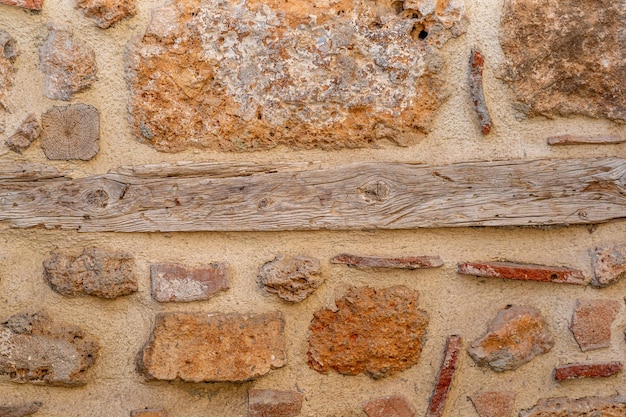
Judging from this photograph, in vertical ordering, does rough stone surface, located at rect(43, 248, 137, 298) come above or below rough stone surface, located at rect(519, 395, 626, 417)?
above

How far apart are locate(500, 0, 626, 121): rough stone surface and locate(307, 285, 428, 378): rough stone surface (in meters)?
0.56

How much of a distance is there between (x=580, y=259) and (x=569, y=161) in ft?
0.78

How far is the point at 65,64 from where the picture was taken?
173 cm

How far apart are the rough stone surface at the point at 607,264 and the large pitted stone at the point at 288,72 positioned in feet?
1.71

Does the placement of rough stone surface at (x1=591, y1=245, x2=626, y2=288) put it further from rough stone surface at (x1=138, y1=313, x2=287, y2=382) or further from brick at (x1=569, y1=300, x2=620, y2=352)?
rough stone surface at (x1=138, y1=313, x2=287, y2=382)

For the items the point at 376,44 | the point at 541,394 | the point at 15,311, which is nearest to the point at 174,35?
the point at 376,44

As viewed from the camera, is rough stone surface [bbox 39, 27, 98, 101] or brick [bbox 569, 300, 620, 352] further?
brick [bbox 569, 300, 620, 352]

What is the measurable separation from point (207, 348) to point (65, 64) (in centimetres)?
72

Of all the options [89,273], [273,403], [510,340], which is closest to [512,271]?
[510,340]

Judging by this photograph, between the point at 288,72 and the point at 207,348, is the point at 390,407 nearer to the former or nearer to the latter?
the point at 207,348

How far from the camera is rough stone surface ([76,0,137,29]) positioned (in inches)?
67.6

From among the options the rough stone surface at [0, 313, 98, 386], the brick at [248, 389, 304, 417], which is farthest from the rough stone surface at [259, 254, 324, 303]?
the rough stone surface at [0, 313, 98, 386]

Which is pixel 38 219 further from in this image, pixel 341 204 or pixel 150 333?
pixel 341 204

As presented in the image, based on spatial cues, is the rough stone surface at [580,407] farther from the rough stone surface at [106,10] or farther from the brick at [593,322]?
the rough stone surface at [106,10]
